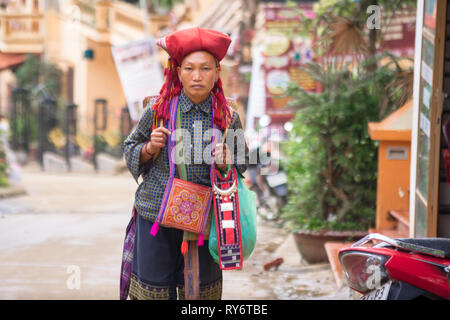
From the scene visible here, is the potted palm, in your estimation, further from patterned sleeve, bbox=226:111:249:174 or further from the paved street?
patterned sleeve, bbox=226:111:249:174

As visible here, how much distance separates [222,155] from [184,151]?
21cm

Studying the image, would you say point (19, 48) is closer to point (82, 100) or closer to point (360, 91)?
point (82, 100)

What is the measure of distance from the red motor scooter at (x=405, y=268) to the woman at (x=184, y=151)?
2.77 ft

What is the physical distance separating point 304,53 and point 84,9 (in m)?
14.0

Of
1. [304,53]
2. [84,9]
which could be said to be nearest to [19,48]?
[84,9]

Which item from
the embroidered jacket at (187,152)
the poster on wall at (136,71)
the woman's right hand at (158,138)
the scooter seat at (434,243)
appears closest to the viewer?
the scooter seat at (434,243)

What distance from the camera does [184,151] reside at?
2.94m

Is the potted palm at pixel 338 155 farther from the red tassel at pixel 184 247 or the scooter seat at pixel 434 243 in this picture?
the scooter seat at pixel 434 243

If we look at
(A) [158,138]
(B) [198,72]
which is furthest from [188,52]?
(A) [158,138]

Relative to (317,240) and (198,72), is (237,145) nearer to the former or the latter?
(198,72)

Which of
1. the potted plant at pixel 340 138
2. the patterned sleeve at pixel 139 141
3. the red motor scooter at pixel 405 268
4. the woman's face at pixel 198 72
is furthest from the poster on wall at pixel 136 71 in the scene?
the red motor scooter at pixel 405 268

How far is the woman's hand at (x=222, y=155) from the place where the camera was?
112 inches

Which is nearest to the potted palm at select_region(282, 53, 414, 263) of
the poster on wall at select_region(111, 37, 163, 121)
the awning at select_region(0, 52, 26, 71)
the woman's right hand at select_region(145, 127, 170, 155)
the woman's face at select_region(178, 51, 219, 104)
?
the woman's face at select_region(178, 51, 219, 104)

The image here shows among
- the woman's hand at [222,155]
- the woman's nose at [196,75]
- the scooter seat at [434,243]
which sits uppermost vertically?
the woman's nose at [196,75]
